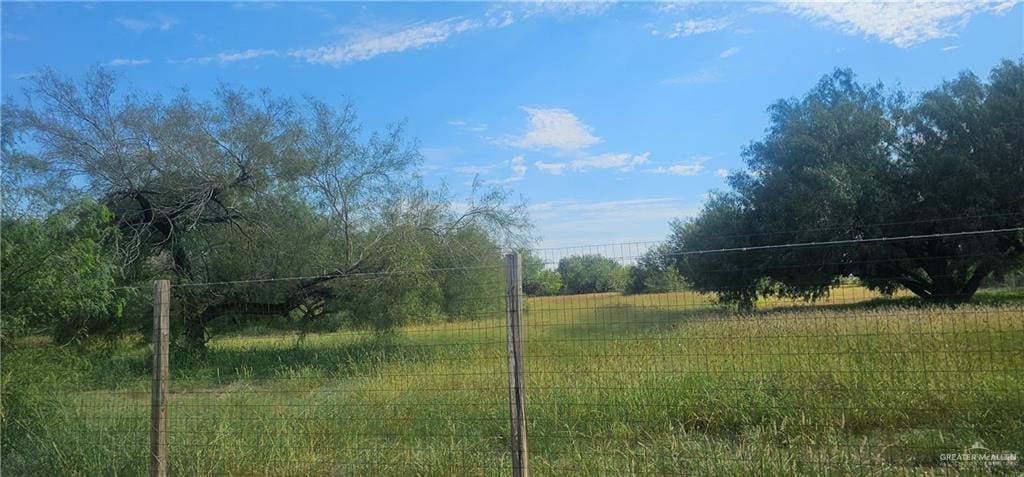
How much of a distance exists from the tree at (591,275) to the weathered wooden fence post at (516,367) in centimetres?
85

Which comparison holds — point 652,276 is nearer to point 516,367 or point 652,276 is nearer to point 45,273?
point 516,367

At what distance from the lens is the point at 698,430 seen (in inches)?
225

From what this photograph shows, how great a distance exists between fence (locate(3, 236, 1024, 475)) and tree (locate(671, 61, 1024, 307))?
12.7 m

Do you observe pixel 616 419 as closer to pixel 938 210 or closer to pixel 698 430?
pixel 698 430

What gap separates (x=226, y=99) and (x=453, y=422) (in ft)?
40.9

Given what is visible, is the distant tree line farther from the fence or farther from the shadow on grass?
the shadow on grass

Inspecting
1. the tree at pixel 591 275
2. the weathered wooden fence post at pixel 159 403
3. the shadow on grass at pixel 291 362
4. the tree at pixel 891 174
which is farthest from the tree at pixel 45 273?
the tree at pixel 891 174

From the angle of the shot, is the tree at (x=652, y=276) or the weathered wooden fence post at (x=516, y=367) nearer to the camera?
the weathered wooden fence post at (x=516, y=367)

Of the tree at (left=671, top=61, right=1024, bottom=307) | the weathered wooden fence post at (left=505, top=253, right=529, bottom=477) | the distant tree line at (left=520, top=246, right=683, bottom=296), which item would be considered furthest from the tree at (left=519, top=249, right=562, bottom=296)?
the tree at (left=671, top=61, right=1024, bottom=307)

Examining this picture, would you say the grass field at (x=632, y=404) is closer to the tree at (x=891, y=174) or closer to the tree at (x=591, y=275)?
the tree at (x=591, y=275)

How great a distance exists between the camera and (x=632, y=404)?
5.82 m

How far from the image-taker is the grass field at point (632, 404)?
4.50m

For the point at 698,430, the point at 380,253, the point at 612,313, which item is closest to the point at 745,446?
the point at 698,430

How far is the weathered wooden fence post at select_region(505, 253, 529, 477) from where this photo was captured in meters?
4.07
